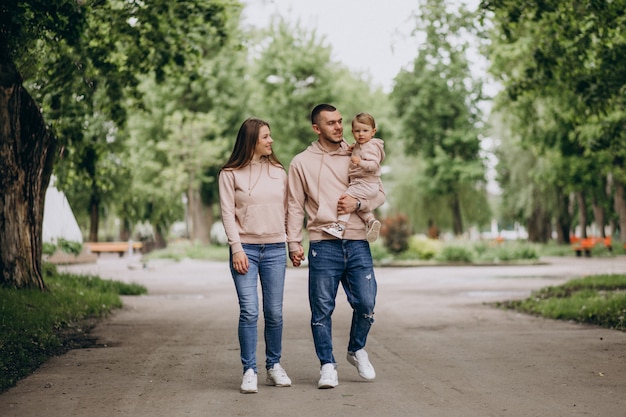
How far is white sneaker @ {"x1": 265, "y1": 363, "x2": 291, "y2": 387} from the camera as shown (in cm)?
687

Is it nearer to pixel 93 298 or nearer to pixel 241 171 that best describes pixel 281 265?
pixel 241 171

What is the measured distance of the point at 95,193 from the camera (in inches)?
1818

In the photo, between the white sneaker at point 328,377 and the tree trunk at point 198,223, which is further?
the tree trunk at point 198,223

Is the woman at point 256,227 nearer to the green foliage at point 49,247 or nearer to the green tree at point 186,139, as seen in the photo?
the green foliage at point 49,247

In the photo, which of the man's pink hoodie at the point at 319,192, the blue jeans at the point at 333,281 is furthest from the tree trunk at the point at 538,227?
the man's pink hoodie at the point at 319,192

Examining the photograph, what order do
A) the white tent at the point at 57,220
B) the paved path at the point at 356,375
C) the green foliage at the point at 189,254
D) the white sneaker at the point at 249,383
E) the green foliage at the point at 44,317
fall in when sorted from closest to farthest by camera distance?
the paved path at the point at 356,375 → the white sneaker at the point at 249,383 → the green foliage at the point at 44,317 → the white tent at the point at 57,220 → the green foliage at the point at 189,254

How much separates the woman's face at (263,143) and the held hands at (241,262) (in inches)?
31.2

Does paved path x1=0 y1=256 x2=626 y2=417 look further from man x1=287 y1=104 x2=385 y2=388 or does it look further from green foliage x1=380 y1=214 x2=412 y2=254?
green foliage x1=380 y1=214 x2=412 y2=254

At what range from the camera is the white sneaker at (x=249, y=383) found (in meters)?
6.60

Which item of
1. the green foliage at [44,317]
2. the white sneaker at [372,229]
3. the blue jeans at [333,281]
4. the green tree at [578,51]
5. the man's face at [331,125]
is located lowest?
the green foliage at [44,317]

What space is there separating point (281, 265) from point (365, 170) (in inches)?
37.3

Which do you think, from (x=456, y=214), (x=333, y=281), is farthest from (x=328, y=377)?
(x=456, y=214)

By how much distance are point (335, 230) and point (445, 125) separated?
4996 centimetres

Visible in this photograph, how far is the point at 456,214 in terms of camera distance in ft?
180
